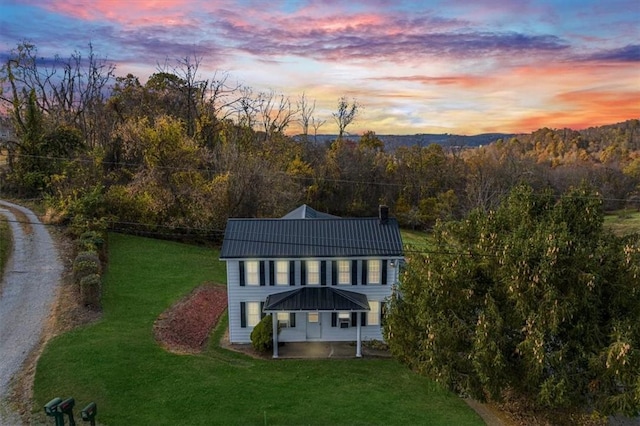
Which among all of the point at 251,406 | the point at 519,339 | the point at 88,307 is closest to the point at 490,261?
the point at 519,339

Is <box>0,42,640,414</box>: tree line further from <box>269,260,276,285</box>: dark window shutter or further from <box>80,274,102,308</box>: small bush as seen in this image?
<box>80,274,102,308</box>: small bush

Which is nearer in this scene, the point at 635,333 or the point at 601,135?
the point at 635,333

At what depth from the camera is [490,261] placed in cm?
1518

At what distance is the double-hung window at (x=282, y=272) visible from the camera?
74.0ft

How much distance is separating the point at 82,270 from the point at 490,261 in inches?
820

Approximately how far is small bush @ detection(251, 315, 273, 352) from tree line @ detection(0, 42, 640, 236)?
369 inches

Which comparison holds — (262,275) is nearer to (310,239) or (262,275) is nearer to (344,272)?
(310,239)

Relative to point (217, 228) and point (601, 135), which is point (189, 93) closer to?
point (217, 228)

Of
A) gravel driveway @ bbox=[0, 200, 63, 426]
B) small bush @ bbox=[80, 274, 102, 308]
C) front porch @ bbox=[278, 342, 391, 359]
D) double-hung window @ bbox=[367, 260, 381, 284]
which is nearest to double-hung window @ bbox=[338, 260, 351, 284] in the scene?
double-hung window @ bbox=[367, 260, 381, 284]

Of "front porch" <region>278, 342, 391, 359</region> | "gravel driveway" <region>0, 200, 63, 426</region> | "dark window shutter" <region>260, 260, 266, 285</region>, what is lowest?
"front porch" <region>278, 342, 391, 359</region>

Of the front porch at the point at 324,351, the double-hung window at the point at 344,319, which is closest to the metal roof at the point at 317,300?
the double-hung window at the point at 344,319

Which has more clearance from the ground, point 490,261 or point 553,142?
point 553,142

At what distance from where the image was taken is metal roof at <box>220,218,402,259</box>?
22438 mm

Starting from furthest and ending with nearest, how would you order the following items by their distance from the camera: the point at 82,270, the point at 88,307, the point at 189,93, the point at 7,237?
the point at 189,93 < the point at 7,237 < the point at 82,270 < the point at 88,307
